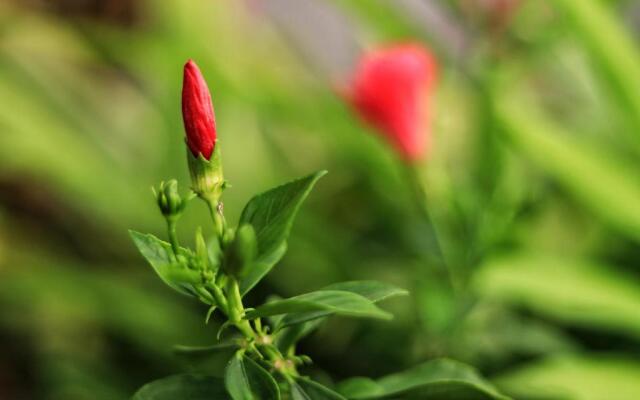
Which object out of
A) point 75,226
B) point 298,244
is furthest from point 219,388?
point 75,226

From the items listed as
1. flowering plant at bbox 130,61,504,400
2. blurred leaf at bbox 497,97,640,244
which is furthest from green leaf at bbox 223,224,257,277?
blurred leaf at bbox 497,97,640,244

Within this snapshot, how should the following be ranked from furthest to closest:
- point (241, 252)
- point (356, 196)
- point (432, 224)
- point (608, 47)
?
1. point (356, 196)
2. point (608, 47)
3. point (432, 224)
4. point (241, 252)

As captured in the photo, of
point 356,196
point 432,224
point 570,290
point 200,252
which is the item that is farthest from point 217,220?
point 356,196

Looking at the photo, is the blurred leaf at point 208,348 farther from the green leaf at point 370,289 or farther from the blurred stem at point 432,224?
the blurred stem at point 432,224

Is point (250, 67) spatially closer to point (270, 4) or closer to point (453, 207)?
point (453, 207)

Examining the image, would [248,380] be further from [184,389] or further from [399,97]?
[399,97]


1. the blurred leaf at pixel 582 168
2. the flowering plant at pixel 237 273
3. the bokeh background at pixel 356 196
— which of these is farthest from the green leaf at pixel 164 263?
the blurred leaf at pixel 582 168
